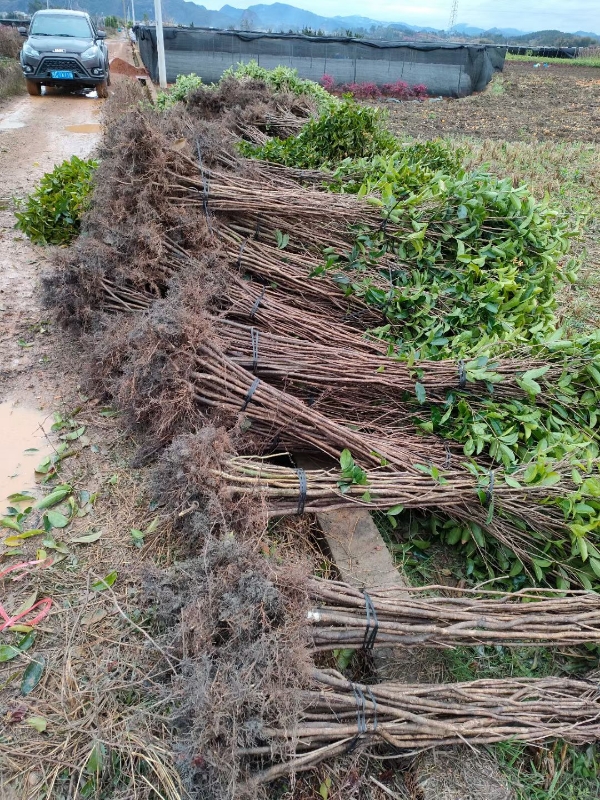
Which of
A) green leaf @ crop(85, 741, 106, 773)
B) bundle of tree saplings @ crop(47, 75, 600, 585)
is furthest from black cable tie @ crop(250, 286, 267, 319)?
green leaf @ crop(85, 741, 106, 773)

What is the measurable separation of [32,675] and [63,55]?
14123mm

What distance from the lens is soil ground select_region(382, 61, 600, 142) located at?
1221cm

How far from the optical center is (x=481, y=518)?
263cm

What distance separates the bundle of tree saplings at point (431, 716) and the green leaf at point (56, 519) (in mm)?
1424

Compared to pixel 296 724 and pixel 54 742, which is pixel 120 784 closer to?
pixel 54 742

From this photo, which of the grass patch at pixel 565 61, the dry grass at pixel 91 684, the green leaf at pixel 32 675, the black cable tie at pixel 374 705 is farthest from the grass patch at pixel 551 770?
the grass patch at pixel 565 61

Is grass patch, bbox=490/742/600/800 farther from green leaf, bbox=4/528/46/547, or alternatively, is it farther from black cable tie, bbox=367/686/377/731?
green leaf, bbox=4/528/46/547

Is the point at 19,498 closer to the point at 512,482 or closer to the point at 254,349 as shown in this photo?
the point at 254,349

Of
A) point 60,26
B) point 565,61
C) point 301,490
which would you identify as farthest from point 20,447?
point 565,61

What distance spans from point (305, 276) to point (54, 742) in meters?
2.95

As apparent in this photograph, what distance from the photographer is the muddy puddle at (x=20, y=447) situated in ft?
9.44

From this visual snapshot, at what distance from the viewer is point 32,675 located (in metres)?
2.07

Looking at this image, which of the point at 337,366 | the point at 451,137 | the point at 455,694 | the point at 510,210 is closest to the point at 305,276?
the point at 337,366

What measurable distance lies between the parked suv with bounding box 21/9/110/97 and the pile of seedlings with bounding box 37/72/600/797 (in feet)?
32.6
